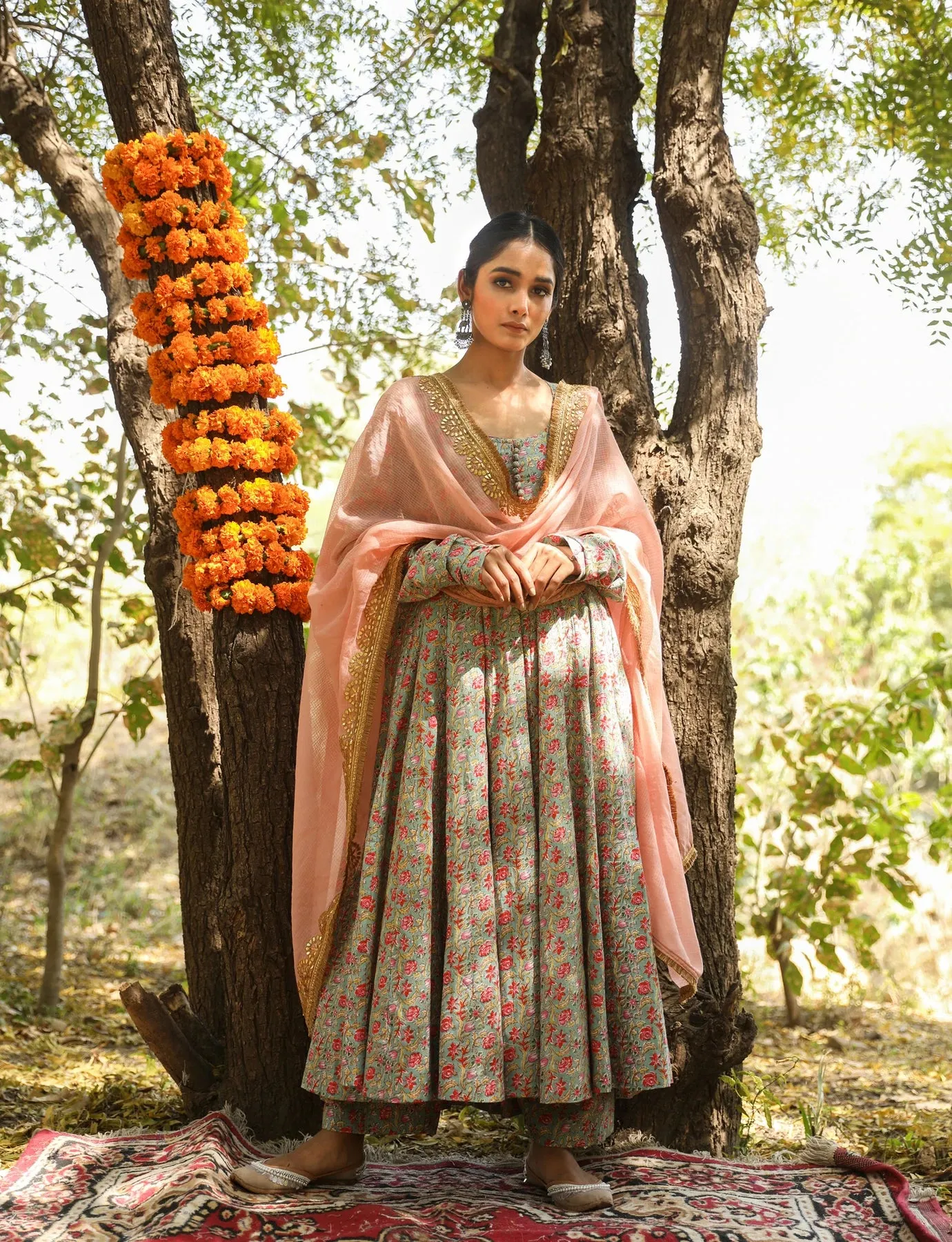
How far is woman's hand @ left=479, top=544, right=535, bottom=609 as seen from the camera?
8.21ft

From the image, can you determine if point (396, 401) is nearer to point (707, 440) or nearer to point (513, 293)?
point (513, 293)

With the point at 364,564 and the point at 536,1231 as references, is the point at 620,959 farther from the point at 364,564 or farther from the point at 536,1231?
the point at 364,564

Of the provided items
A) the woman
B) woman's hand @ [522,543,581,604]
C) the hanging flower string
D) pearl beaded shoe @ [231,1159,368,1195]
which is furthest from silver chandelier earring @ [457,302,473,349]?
pearl beaded shoe @ [231,1159,368,1195]

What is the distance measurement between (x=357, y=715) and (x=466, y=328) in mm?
967

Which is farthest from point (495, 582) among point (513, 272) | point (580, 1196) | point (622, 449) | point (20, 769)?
point (20, 769)

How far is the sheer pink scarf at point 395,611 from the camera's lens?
2.64m

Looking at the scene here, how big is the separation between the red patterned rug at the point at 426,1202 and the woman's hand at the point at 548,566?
1281mm

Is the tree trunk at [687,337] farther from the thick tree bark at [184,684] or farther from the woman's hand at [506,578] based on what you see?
the thick tree bark at [184,684]

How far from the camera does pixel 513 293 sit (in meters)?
2.72

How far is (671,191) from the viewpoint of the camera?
325cm

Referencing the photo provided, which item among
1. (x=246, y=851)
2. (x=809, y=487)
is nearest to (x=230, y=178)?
(x=246, y=851)

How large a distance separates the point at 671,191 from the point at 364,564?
1.45 m

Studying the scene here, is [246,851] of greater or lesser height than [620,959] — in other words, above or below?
above

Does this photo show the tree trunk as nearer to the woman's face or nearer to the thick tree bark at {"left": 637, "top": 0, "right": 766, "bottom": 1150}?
the thick tree bark at {"left": 637, "top": 0, "right": 766, "bottom": 1150}
